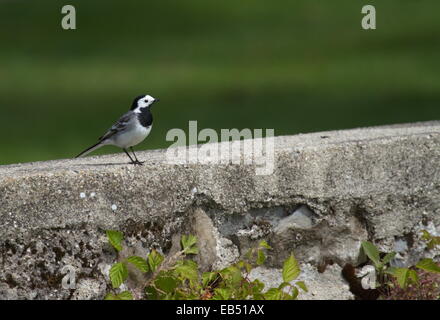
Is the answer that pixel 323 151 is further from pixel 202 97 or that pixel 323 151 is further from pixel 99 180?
pixel 202 97

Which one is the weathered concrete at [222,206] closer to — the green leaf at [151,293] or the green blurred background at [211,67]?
the green leaf at [151,293]

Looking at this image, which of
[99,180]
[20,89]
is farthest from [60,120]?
[99,180]

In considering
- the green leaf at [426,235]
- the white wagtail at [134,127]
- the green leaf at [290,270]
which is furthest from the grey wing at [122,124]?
the green leaf at [426,235]

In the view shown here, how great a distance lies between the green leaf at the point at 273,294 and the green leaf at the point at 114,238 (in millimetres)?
734

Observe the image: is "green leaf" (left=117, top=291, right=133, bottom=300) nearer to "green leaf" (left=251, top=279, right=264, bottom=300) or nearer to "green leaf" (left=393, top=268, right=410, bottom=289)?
"green leaf" (left=251, top=279, right=264, bottom=300)

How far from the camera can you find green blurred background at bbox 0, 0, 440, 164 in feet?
35.0

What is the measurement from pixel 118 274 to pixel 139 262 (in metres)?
0.11

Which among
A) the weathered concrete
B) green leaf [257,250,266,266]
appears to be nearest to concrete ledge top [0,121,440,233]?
the weathered concrete

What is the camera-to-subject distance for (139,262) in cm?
411

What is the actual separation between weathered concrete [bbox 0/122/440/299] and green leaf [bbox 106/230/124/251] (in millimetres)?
47

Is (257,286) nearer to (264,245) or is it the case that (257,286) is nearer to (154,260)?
(264,245)

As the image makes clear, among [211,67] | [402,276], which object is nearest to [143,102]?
[402,276]

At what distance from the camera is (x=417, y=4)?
56.9 ft

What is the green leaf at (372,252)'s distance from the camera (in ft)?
15.0
